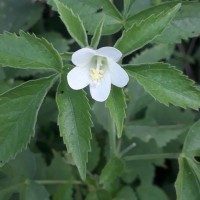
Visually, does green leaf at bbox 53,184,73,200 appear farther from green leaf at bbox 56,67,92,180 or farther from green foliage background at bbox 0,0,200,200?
green leaf at bbox 56,67,92,180

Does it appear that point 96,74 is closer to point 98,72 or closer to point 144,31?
point 98,72

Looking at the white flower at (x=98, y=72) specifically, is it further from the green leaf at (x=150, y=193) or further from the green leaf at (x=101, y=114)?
the green leaf at (x=150, y=193)

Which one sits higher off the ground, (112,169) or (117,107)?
(117,107)

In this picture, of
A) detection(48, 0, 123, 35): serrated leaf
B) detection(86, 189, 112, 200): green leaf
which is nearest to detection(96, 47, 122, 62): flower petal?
detection(48, 0, 123, 35): serrated leaf

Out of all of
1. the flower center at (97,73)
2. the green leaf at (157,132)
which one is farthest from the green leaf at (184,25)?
the green leaf at (157,132)

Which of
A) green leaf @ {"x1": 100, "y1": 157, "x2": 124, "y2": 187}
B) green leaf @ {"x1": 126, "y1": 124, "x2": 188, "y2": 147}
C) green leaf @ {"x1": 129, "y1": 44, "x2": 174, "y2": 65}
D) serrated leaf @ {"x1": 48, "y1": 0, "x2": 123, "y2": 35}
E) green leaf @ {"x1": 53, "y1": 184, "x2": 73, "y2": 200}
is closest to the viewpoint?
serrated leaf @ {"x1": 48, "y1": 0, "x2": 123, "y2": 35}

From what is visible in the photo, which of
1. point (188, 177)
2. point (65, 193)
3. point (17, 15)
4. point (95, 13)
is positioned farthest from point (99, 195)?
point (17, 15)
